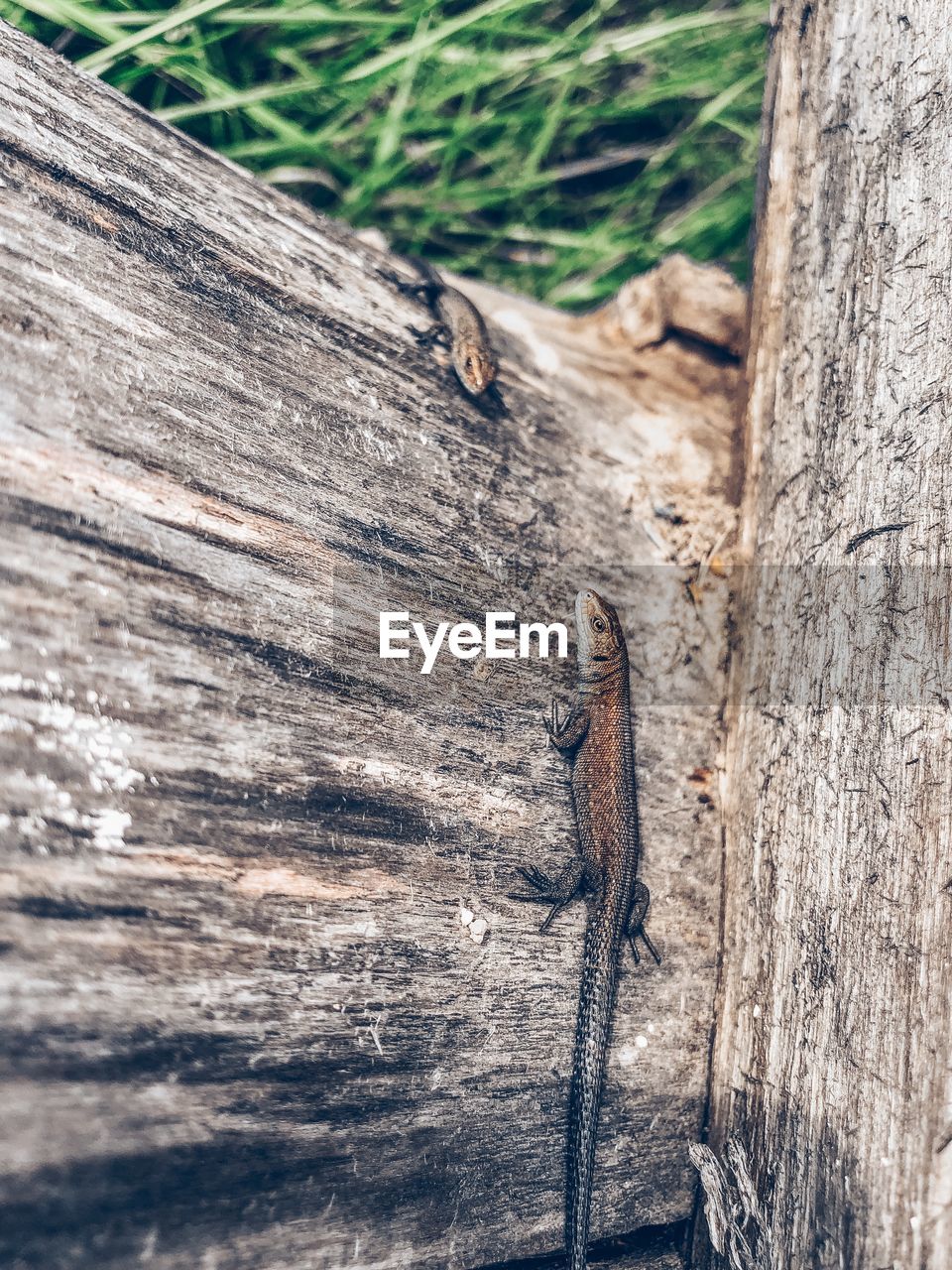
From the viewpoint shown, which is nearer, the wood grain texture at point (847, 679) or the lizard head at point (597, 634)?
the wood grain texture at point (847, 679)

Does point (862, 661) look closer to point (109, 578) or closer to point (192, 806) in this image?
point (192, 806)

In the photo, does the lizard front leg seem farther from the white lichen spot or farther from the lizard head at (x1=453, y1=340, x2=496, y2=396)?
the white lichen spot

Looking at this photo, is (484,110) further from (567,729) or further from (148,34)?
(567,729)

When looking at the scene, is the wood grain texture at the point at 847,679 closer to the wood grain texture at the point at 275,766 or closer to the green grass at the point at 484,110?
the wood grain texture at the point at 275,766

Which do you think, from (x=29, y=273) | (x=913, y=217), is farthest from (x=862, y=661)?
(x=29, y=273)

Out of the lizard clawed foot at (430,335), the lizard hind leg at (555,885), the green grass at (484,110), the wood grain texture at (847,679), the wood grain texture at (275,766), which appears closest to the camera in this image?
the wood grain texture at (275,766)

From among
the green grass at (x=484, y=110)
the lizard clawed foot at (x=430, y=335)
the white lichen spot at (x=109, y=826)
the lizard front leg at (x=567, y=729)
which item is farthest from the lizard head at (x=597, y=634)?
the green grass at (x=484, y=110)

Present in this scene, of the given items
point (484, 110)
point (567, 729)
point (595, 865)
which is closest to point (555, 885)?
point (595, 865)
